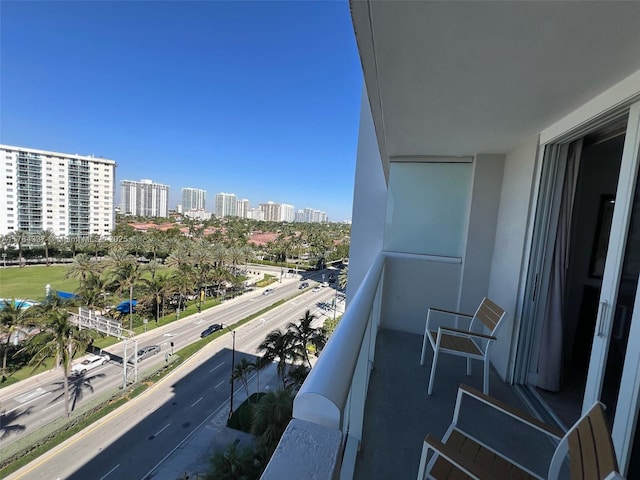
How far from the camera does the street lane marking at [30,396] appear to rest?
34.6ft

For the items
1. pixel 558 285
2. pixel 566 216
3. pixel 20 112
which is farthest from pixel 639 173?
pixel 20 112

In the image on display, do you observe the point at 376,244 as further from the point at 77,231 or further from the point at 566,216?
the point at 77,231

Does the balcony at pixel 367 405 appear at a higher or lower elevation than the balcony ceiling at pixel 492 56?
lower

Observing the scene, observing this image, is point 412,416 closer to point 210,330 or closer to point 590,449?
point 590,449

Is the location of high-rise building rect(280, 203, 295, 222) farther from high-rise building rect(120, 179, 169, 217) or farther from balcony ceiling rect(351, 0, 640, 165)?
balcony ceiling rect(351, 0, 640, 165)

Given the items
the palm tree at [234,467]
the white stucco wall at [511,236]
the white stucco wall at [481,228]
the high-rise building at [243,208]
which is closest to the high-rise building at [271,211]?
the high-rise building at [243,208]

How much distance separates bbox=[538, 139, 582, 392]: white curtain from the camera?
89.4 inches

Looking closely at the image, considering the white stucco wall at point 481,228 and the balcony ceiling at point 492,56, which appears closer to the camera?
the balcony ceiling at point 492,56

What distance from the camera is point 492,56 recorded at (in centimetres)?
131

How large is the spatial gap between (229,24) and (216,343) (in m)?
17.4

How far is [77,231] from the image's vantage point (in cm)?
3797

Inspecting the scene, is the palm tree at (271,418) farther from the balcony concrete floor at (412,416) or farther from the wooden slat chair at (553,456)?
the wooden slat chair at (553,456)

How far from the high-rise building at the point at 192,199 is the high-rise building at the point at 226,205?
809 cm

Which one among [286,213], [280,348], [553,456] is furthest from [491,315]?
[286,213]
